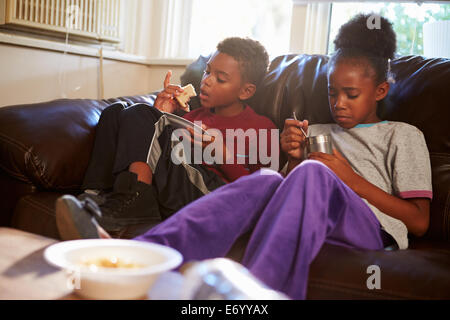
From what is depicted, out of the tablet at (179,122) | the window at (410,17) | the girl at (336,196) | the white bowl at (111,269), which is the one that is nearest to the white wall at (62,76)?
the tablet at (179,122)

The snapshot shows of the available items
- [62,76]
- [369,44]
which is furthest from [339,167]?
[62,76]

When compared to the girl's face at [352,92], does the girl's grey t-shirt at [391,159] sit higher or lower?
lower

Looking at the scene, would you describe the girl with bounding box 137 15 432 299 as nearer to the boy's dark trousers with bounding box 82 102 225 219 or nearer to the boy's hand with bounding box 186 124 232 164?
the boy's hand with bounding box 186 124 232 164

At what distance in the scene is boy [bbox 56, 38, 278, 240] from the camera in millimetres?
1231

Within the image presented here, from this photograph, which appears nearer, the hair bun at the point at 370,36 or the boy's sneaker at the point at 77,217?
the boy's sneaker at the point at 77,217

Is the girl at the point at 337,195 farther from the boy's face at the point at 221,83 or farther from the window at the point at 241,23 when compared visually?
the window at the point at 241,23

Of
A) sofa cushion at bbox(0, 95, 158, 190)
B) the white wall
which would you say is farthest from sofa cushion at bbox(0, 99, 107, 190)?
the white wall

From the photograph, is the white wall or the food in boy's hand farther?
the white wall

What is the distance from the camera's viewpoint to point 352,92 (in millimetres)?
1356

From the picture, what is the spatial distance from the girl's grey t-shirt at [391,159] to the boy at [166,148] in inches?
11.5

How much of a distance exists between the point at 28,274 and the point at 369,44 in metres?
1.18

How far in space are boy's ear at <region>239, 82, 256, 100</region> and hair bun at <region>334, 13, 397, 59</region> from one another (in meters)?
0.36

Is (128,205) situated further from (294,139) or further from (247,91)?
(247,91)

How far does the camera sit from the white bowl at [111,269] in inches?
21.8
